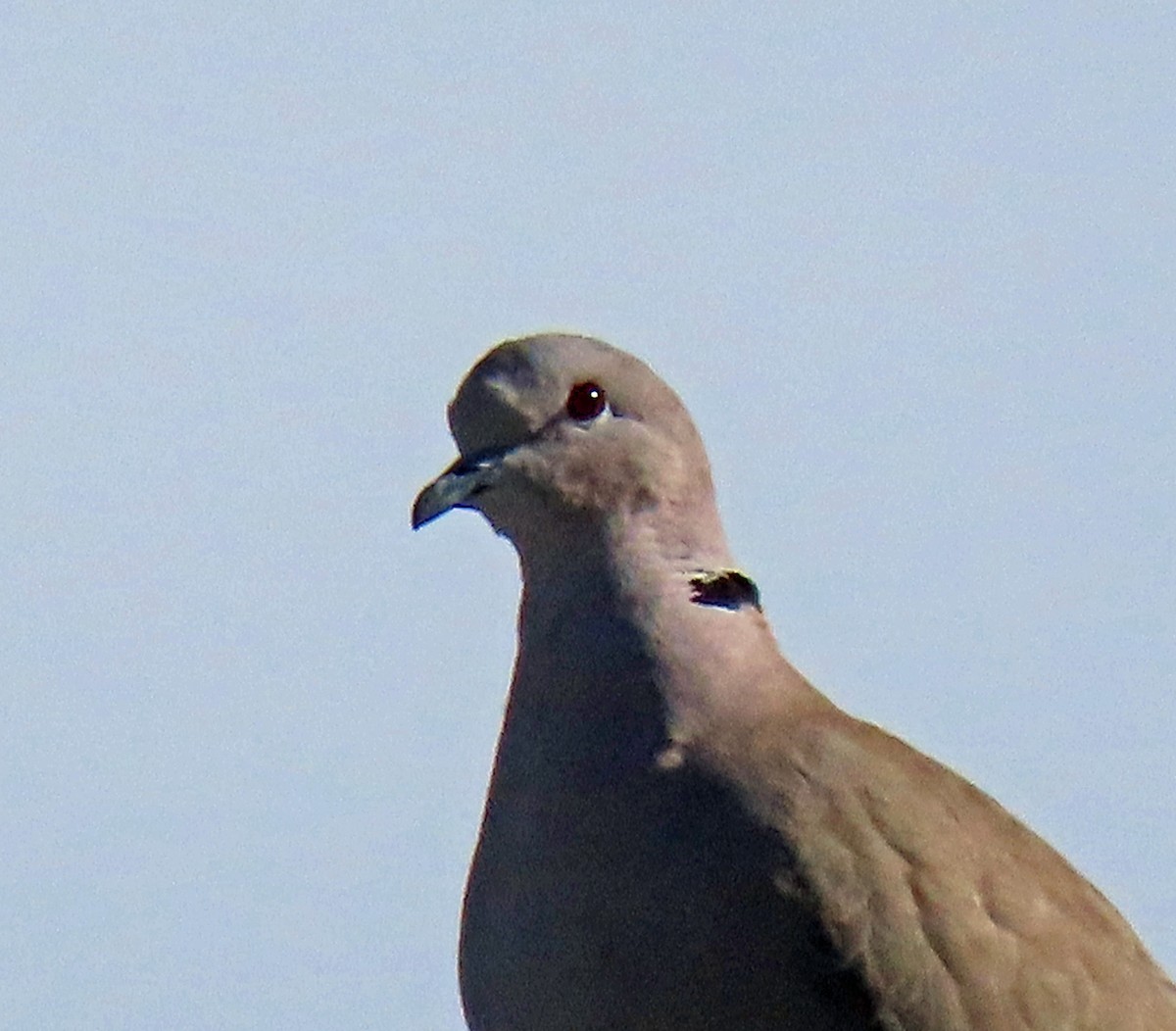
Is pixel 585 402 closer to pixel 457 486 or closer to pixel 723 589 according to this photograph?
pixel 457 486

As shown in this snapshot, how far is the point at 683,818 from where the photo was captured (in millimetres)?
4762

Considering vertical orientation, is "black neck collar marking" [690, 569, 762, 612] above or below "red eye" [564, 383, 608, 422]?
below

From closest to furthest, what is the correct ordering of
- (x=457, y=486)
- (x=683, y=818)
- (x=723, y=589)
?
(x=683, y=818), (x=457, y=486), (x=723, y=589)

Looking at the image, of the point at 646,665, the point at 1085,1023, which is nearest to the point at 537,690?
the point at 646,665

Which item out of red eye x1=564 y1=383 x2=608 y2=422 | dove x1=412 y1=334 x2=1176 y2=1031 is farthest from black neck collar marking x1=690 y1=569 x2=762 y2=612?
red eye x1=564 y1=383 x2=608 y2=422

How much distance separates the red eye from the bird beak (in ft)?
0.56

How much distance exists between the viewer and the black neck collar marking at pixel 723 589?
5.04 meters

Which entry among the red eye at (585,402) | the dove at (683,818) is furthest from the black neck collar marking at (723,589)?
the red eye at (585,402)

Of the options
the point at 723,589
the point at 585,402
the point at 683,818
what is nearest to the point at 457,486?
the point at 585,402

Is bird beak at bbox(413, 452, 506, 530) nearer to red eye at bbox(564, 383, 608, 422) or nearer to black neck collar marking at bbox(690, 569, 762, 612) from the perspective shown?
red eye at bbox(564, 383, 608, 422)

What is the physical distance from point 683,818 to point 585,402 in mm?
842

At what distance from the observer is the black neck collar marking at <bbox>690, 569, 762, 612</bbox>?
5.04 metres

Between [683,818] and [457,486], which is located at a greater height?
[457,486]

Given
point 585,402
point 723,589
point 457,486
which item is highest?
point 585,402
